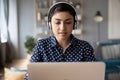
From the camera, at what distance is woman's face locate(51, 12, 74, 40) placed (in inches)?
50.6

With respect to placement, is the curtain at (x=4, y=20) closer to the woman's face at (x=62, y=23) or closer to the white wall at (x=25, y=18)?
the white wall at (x=25, y=18)

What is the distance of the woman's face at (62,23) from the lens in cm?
129

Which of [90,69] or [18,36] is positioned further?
[18,36]

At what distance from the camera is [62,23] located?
1.28 m

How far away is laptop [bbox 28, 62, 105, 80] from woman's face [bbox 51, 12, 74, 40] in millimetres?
271

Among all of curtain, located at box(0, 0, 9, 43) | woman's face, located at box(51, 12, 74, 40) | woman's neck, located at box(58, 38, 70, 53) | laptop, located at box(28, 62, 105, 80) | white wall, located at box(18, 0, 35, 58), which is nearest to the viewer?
laptop, located at box(28, 62, 105, 80)

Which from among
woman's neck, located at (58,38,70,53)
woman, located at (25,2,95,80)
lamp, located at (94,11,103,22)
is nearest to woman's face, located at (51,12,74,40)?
woman, located at (25,2,95,80)

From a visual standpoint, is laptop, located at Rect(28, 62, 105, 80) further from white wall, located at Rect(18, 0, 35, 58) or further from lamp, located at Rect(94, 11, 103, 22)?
white wall, located at Rect(18, 0, 35, 58)

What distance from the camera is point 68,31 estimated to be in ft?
4.27

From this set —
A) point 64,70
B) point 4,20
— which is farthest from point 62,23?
point 4,20

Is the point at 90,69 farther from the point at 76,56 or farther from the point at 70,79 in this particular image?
the point at 76,56

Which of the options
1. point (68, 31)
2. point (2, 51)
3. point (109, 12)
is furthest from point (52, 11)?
point (109, 12)

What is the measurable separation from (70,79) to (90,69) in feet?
0.35

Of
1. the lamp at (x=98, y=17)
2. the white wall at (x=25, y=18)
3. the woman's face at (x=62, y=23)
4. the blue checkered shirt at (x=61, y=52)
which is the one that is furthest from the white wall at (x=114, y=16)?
the woman's face at (x=62, y=23)
